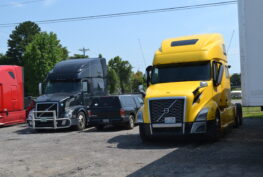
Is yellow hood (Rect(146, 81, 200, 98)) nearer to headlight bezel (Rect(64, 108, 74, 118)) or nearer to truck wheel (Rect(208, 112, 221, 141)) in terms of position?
truck wheel (Rect(208, 112, 221, 141))

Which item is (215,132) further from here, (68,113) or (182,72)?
(68,113)

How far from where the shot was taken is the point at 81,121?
1775 cm

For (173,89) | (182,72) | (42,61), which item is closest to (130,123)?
(182,72)

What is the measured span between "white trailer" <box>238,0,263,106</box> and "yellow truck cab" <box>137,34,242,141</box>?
15.7ft

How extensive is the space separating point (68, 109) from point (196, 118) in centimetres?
809

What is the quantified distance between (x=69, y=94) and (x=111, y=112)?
8.80 feet

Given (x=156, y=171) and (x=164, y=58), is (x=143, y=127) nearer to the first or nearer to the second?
(x=164, y=58)

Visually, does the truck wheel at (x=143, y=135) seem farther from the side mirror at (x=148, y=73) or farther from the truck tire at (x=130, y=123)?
the truck tire at (x=130, y=123)

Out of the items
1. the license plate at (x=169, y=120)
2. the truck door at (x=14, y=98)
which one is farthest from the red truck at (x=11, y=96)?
the license plate at (x=169, y=120)

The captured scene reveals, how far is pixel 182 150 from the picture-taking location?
→ 10.2 m

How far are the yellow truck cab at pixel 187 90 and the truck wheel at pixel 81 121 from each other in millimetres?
5894

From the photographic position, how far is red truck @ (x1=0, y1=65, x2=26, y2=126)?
20891 mm

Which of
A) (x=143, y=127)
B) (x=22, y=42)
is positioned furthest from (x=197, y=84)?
(x=22, y=42)

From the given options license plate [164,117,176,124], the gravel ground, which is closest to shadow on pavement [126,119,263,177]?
the gravel ground
